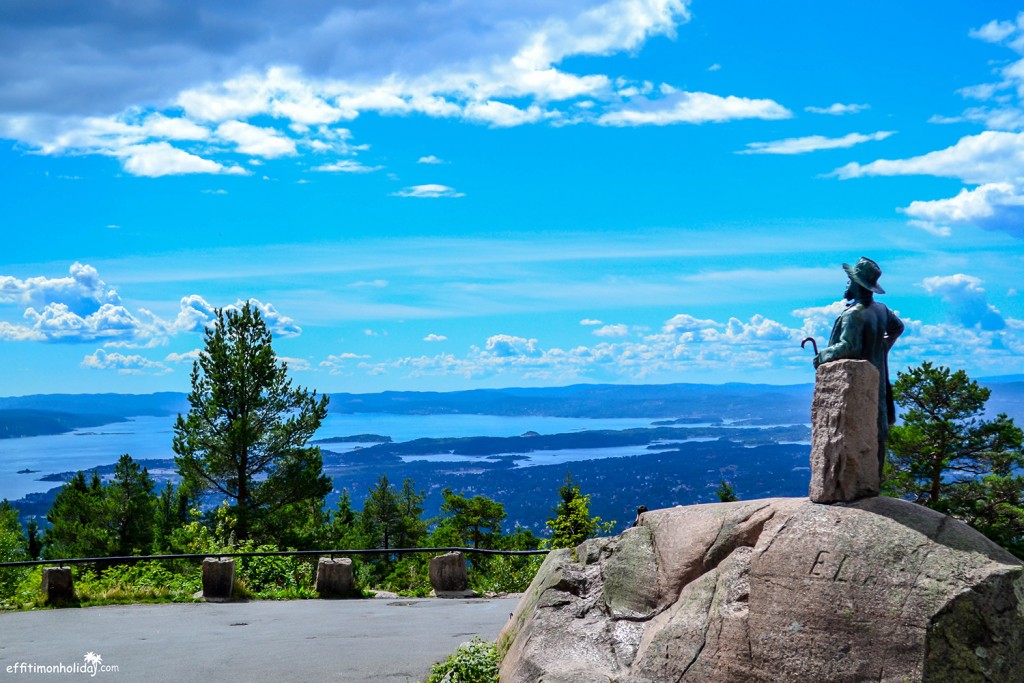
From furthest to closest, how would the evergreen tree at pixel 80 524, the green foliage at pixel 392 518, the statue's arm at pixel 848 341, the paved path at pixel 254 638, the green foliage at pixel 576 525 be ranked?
1. the green foliage at pixel 392 518
2. the evergreen tree at pixel 80 524
3. the green foliage at pixel 576 525
4. the paved path at pixel 254 638
5. the statue's arm at pixel 848 341

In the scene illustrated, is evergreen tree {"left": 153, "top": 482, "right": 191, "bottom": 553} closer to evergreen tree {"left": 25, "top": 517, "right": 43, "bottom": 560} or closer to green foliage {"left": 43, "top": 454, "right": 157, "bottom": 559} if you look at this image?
green foliage {"left": 43, "top": 454, "right": 157, "bottom": 559}

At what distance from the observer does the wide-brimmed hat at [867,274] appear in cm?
1017

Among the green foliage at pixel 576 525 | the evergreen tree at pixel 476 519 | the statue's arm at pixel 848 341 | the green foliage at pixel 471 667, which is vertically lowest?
the evergreen tree at pixel 476 519

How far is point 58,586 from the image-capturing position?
1711 cm

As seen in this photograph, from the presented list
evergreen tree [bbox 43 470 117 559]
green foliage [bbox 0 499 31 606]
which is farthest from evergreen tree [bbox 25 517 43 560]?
evergreen tree [bbox 43 470 117 559]

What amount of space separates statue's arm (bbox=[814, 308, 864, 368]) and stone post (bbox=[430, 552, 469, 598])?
1025cm

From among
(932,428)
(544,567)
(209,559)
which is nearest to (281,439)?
(209,559)

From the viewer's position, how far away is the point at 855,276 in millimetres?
10242

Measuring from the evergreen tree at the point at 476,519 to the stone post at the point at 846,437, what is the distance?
81.6 ft

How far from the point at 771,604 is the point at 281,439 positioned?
91.5ft

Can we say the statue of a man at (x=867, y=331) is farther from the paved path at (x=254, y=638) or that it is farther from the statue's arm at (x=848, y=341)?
the paved path at (x=254, y=638)

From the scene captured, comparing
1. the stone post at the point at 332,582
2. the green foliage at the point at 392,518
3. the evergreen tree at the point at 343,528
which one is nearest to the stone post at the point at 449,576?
the stone post at the point at 332,582

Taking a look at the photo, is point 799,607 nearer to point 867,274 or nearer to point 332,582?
point 867,274

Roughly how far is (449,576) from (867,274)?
11.0 m
